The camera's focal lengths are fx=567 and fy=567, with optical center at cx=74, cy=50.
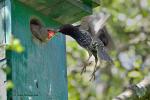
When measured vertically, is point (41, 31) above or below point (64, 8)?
below

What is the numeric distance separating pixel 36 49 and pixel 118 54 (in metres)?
2.86

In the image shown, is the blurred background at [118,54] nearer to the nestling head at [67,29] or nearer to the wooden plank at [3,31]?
A: the nestling head at [67,29]

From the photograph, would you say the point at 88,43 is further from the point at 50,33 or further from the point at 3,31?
the point at 3,31

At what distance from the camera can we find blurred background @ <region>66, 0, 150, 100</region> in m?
5.77

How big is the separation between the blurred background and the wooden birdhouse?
190 cm

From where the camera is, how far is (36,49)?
318 cm

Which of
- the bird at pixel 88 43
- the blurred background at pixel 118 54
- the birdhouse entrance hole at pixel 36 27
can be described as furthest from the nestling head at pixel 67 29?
the blurred background at pixel 118 54

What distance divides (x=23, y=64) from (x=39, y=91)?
7.7 inches

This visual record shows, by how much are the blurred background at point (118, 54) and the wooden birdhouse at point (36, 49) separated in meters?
1.90

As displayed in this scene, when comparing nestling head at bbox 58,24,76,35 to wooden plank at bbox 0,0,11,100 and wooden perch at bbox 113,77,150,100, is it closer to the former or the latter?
wooden plank at bbox 0,0,11,100

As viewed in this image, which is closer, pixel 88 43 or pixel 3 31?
pixel 3 31

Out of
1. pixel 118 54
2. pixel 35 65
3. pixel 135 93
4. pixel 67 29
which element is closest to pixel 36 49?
pixel 35 65

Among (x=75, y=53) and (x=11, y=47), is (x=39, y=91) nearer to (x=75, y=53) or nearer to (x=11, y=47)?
(x=11, y=47)

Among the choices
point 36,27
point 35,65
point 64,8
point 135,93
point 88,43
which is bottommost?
point 135,93
